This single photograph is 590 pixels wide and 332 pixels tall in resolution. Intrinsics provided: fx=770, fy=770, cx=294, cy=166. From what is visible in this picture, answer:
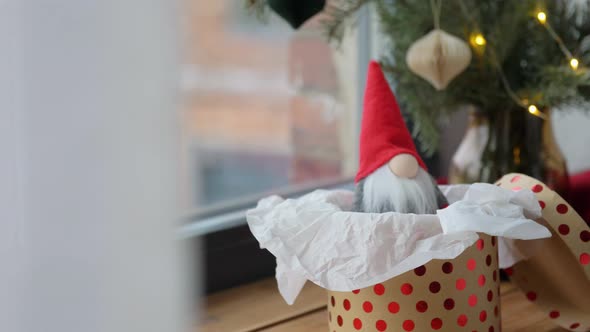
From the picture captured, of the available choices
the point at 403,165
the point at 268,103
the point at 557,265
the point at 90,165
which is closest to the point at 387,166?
the point at 403,165

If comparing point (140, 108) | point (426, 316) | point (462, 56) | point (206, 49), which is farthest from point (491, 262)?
point (206, 49)

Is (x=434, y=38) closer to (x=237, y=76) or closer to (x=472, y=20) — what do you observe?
(x=472, y=20)

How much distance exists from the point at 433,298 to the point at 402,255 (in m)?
0.05

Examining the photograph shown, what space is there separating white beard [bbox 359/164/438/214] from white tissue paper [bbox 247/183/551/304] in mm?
44

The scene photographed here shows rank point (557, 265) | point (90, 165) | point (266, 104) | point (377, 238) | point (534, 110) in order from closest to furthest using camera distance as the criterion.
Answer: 1. point (90, 165)
2. point (377, 238)
3. point (557, 265)
4. point (534, 110)
5. point (266, 104)

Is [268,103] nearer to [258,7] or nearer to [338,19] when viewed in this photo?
[338,19]

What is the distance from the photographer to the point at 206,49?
3.66ft

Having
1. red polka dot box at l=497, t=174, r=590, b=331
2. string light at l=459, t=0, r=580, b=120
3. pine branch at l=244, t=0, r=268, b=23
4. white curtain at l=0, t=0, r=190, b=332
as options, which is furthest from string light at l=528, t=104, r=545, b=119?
white curtain at l=0, t=0, r=190, b=332

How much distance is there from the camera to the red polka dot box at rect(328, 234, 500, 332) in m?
0.60

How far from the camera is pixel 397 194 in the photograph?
632 mm

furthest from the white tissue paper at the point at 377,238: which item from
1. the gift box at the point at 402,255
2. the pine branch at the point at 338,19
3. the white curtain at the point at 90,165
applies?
the pine branch at the point at 338,19

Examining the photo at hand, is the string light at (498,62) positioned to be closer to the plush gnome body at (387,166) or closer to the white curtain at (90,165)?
the plush gnome body at (387,166)

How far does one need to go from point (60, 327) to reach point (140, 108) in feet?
0.42

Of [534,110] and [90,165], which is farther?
[534,110]
